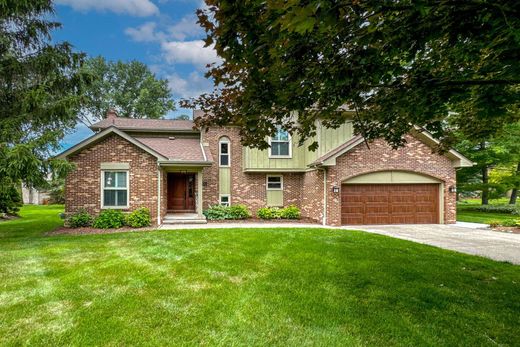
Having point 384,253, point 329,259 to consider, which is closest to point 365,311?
point 329,259

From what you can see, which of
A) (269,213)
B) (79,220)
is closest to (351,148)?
(269,213)

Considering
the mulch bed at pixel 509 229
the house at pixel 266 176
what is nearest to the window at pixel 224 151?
the house at pixel 266 176

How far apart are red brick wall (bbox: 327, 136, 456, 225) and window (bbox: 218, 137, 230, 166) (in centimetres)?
565

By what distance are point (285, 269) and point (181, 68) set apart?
2952 centimetres

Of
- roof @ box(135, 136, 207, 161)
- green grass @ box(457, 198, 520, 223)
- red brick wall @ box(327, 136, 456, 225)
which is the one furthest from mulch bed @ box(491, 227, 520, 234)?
roof @ box(135, 136, 207, 161)

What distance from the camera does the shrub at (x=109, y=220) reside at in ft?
38.7

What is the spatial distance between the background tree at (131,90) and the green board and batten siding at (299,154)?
906 inches

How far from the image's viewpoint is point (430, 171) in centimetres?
1358

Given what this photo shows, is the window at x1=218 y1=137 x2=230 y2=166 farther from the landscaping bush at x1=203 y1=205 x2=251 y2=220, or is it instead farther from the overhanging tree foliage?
the overhanging tree foliage

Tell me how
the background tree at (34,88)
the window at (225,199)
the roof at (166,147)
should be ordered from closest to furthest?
the background tree at (34,88) < the roof at (166,147) < the window at (225,199)

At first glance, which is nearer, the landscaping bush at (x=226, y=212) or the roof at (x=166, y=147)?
the roof at (x=166, y=147)

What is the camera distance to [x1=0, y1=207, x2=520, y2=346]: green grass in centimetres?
341

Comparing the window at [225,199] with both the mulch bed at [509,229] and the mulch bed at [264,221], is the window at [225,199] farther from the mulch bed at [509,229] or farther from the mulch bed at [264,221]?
the mulch bed at [509,229]

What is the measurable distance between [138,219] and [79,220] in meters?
2.32
